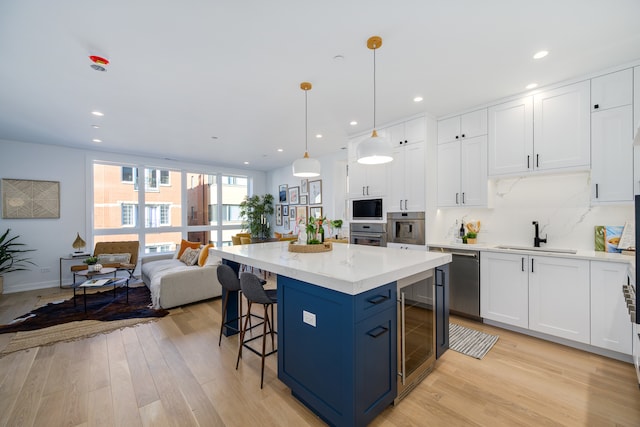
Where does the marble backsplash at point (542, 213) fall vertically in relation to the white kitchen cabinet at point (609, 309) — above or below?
above

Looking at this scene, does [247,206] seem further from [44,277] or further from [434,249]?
[434,249]

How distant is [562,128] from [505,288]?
183 cm

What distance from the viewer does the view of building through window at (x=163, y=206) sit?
5.72 meters

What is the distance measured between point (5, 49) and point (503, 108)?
4.90 meters

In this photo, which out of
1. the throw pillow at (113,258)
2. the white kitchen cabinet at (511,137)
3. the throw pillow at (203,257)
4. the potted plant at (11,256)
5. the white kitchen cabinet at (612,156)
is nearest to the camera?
the white kitchen cabinet at (612,156)

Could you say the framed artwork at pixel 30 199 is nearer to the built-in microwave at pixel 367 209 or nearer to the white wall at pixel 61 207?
the white wall at pixel 61 207

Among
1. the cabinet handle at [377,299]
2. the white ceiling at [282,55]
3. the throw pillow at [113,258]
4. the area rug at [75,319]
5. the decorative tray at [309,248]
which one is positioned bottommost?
the area rug at [75,319]

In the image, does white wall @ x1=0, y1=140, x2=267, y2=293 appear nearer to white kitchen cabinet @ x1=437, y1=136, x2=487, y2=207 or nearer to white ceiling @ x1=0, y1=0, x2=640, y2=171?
white ceiling @ x1=0, y1=0, x2=640, y2=171

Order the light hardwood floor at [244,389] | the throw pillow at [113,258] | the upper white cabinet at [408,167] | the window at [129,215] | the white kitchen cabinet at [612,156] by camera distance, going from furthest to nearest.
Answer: the window at [129,215]
the throw pillow at [113,258]
the upper white cabinet at [408,167]
the white kitchen cabinet at [612,156]
the light hardwood floor at [244,389]

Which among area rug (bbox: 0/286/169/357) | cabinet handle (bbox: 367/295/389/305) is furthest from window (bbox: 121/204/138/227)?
cabinet handle (bbox: 367/295/389/305)

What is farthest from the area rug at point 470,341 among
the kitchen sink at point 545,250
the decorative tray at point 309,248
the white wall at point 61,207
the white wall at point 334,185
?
the white wall at point 61,207

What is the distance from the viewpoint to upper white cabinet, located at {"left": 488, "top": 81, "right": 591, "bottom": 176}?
2.66 metres

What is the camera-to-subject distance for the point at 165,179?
21.3 feet

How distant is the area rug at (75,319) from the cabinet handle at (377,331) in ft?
10.5
